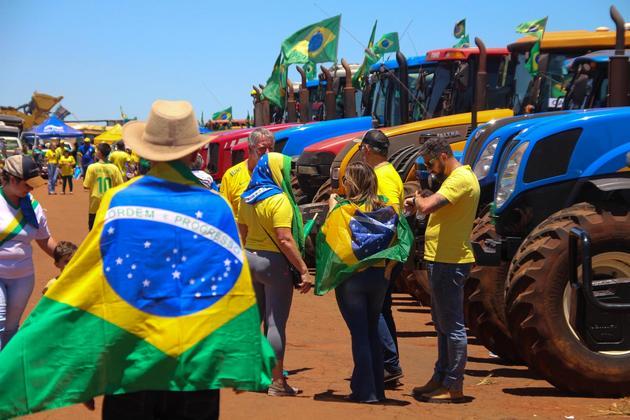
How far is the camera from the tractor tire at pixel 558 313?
7.07m

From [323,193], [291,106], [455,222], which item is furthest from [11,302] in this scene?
[291,106]

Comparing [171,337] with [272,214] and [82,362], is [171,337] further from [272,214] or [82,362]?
[272,214]

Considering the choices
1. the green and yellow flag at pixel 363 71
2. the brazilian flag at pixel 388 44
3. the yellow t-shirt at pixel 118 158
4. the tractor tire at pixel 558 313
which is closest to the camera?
the tractor tire at pixel 558 313

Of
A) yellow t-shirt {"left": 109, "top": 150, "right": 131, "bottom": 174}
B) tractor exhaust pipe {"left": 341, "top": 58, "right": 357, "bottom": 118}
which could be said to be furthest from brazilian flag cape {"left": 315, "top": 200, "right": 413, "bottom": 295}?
tractor exhaust pipe {"left": 341, "top": 58, "right": 357, "bottom": 118}

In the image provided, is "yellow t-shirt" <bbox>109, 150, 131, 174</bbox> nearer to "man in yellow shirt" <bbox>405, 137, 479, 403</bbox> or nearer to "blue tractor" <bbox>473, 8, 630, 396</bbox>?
"blue tractor" <bbox>473, 8, 630, 396</bbox>

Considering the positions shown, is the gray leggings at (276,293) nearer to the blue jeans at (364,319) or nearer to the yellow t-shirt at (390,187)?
the blue jeans at (364,319)

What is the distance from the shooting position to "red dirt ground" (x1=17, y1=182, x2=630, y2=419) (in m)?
6.41

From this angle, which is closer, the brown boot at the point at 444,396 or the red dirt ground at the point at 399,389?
the red dirt ground at the point at 399,389

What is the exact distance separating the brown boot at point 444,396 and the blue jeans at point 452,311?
3 cm

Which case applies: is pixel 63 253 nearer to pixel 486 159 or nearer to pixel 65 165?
pixel 486 159

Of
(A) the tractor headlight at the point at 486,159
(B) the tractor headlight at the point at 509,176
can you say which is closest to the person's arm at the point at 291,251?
(B) the tractor headlight at the point at 509,176

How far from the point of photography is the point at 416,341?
9500 millimetres

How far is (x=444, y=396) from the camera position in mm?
6809

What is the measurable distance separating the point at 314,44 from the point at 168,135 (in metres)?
18.2
